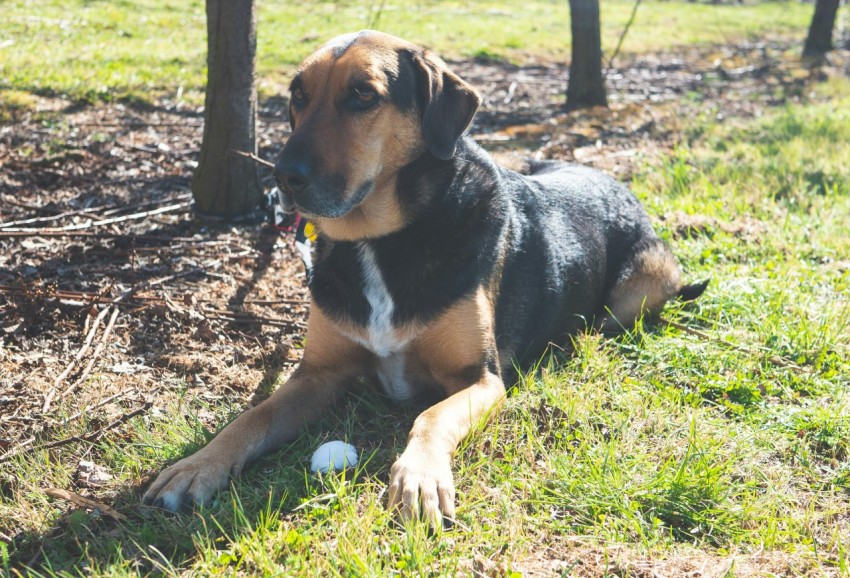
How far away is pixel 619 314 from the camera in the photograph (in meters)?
4.66

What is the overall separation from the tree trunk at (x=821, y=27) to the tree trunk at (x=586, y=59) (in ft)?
27.8

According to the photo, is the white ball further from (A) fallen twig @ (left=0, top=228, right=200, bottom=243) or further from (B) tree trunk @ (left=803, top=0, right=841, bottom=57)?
(B) tree trunk @ (left=803, top=0, right=841, bottom=57)

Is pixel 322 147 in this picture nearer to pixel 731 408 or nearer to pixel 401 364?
pixel 401 364

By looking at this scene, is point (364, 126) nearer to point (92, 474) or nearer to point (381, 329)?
point (381, 329)

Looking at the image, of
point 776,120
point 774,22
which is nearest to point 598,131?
point 776,120

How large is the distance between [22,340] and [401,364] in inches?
82.9

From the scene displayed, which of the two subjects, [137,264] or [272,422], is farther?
[137,264]

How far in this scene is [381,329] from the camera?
3629 mm

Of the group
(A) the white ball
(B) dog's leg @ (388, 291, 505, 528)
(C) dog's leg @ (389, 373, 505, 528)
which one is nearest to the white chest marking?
(B) dog's leg @ (388, 291, 505, 528)

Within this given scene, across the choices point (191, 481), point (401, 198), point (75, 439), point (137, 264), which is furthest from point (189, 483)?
point (137, 264)

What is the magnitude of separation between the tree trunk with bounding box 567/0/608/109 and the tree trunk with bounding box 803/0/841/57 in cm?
847

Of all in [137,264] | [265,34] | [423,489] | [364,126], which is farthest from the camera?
[265,34]

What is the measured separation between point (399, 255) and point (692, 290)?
2.12 metres

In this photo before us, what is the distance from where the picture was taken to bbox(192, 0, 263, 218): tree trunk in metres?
5.46
